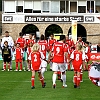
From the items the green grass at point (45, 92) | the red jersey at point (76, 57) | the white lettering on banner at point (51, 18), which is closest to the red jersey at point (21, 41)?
the green grass at point (45, 92)

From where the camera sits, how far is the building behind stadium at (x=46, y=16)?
66.4m

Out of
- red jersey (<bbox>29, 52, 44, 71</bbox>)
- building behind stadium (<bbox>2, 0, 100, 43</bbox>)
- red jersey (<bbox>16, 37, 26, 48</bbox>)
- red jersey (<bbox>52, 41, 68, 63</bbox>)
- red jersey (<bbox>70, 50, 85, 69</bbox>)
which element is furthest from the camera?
building behind stadium (<bbox>2, 0, 100, 43</bbox>)

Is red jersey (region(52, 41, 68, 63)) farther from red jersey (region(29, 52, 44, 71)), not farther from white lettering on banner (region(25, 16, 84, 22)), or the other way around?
white lettering on banner (region(25, 16, 84, 22))

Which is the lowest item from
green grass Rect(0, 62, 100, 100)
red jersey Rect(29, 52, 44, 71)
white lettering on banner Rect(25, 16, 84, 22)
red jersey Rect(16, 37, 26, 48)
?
green grass Rect(0, 62, 100, 100)

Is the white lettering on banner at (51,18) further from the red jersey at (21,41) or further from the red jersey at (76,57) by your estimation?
the red jersey at (76,57)

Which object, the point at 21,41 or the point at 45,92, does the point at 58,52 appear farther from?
the point at 21,41

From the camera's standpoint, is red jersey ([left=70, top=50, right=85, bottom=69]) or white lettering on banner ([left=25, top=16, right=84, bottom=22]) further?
white lettering on banner ([left=25, top=16, right=84, bottom=22])

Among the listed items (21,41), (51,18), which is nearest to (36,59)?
(21,41)

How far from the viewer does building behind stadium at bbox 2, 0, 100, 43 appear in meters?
66.4

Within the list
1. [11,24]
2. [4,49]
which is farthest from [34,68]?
[11,24]

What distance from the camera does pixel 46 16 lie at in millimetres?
66688

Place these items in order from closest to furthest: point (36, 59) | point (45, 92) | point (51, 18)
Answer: point (45, 92) → point (36, 59) → point (51, 18)

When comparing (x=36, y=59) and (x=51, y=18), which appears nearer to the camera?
(x=36, y=59)

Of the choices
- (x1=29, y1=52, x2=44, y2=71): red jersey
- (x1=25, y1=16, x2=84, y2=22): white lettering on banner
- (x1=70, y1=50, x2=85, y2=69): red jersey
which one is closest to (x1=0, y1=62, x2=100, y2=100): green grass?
(x1=29, y1=52, x2=44, y2=71): red jersey
